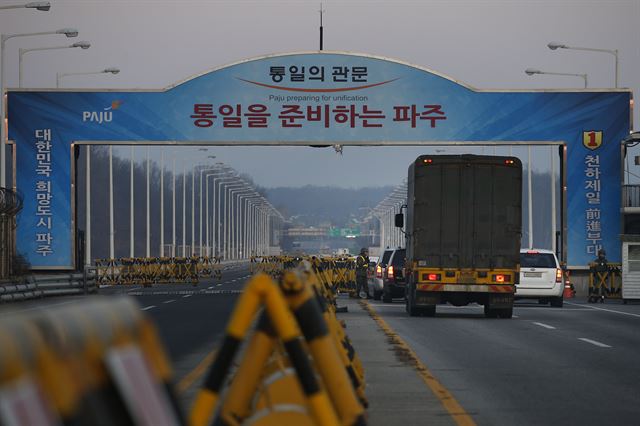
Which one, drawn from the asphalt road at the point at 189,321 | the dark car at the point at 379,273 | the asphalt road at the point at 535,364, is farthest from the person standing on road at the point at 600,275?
the asphalt road at the point at 189,321

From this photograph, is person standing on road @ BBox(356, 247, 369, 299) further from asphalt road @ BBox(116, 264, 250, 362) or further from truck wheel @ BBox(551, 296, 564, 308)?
truck wheel @ BBox(551, 296, 564, 308)

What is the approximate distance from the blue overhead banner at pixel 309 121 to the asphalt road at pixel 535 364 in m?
17.5

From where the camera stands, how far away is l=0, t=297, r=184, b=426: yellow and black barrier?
2.37 meters

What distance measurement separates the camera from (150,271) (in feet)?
191

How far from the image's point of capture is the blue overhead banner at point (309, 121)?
4669 cm

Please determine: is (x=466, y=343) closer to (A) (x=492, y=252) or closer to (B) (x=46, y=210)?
(A) (x=492, y=252)

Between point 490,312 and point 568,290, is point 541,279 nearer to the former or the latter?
point 490,312

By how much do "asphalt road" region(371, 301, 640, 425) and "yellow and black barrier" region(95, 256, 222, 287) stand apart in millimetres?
29251

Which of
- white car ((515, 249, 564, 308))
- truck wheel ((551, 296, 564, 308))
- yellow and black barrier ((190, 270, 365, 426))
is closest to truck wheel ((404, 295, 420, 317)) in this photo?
white car ((515, 249, 564, 308))

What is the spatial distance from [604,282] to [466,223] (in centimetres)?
1588

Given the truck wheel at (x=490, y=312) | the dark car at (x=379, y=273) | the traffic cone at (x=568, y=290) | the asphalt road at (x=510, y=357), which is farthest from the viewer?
the traffic cone at (x=568, y=290)

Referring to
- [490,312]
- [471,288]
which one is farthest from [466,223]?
[490,312]

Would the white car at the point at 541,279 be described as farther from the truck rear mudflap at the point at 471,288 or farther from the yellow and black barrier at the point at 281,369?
the yellow and black barrier at the point at 281,369

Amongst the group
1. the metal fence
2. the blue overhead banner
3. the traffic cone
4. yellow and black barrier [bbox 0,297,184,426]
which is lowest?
the traffic cone
